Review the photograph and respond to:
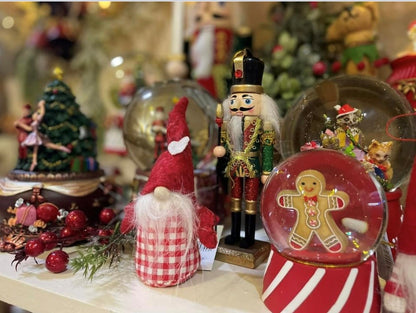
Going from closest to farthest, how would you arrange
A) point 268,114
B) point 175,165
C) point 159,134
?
point 175,165 < point 268,114 < point 159,134

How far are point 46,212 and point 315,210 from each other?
2.21 feet

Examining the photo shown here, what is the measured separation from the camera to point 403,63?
1.02 m

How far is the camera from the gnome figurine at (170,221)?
0.67 meters

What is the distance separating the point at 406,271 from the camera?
59cm

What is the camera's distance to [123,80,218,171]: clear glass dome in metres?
1.20

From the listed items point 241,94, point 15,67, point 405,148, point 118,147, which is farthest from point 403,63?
point 15,67

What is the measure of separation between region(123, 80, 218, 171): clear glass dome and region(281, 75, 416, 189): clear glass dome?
32 centimetres

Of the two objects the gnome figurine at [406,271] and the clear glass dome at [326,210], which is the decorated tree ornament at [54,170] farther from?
the gnome figurine at [406,271]

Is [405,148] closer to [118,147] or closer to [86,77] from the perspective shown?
[118,147]

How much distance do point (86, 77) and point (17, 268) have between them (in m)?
1.54

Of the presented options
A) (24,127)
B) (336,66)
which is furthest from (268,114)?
(24,127)

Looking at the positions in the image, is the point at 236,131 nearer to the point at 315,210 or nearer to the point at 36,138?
the point at 315,210

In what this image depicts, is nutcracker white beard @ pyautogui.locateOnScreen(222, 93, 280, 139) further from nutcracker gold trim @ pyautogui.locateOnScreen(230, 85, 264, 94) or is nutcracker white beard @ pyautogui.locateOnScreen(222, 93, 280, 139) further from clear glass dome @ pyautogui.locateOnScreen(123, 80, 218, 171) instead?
clear glass dome @ pyautogui.locateOnScreen(123, 80, 218, 171)

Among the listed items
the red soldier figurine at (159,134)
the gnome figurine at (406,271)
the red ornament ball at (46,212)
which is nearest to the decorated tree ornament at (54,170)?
the red ornament ball at (46,212)
